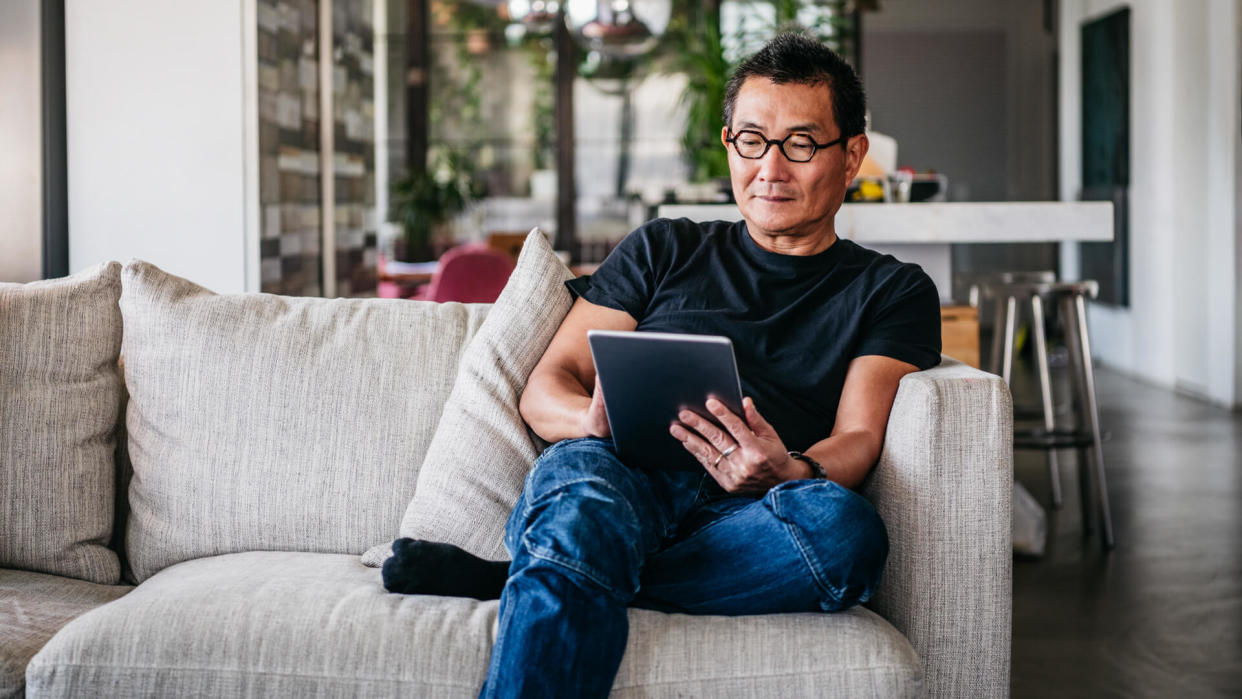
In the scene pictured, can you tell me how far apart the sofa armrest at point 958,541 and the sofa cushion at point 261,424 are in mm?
826

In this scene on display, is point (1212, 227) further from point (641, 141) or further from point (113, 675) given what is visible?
point (113, 675)

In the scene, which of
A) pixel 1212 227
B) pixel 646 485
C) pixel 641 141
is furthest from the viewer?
pixel 641 141

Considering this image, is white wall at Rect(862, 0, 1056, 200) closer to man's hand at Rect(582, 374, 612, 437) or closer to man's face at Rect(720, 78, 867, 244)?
man's face at Rect(720, 78, 867, 244)

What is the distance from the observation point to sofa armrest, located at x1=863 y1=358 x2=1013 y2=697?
1.65m

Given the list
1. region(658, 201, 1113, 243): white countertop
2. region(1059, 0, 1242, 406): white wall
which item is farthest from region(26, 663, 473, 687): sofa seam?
region(1059, 0, 1242, 406): white wall

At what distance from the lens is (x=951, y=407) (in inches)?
65.5

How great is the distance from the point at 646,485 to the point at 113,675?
755 mm

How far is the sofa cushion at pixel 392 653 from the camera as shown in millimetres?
1493

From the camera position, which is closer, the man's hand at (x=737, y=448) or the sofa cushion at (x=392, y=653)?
the sofa cushion at (x=392, y=653)

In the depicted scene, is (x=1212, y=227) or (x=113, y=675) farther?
(x=1212, y=227)

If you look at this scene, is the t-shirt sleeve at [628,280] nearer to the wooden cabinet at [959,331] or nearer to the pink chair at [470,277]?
the wooden cabinet at [959,331]

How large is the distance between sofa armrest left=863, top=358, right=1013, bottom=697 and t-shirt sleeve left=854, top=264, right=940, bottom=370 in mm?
212

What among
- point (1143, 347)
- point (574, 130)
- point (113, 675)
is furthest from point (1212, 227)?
point (113, 675)

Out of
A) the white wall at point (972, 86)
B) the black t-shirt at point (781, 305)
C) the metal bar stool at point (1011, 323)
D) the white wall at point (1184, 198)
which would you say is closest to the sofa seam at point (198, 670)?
the black t-shirt at point (781, 305)
